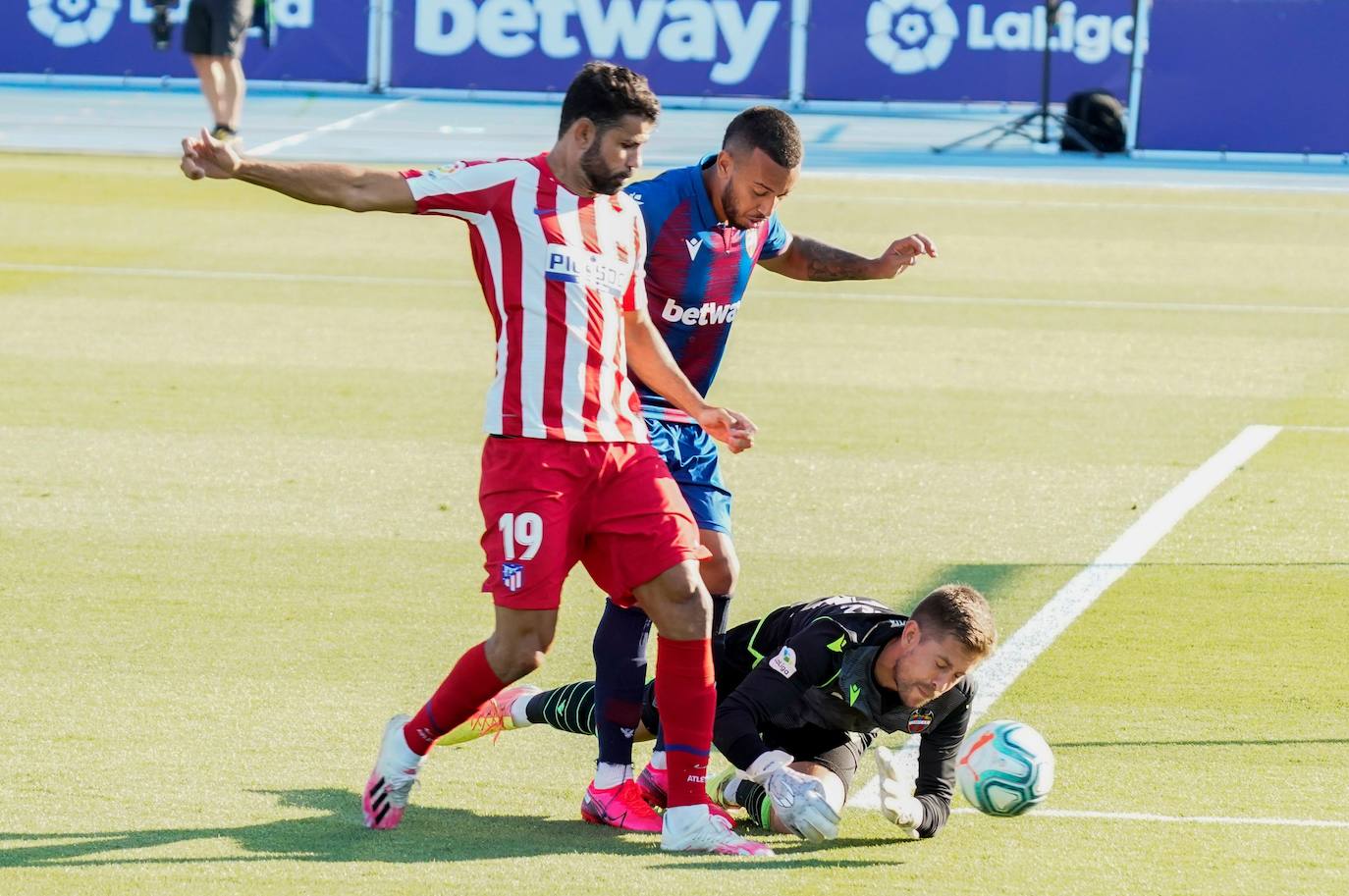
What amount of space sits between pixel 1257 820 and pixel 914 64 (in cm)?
2293

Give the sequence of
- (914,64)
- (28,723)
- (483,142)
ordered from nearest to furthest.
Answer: (28,723) < (483,142) < (914,64)

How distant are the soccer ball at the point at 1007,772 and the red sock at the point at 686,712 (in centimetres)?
69

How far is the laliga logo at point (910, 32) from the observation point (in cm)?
2634

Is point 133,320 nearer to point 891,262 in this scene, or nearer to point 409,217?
point 409,217

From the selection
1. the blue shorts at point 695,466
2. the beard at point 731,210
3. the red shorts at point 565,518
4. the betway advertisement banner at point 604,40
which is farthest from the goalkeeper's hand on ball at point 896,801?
the betway advertisement banner at point 604,40

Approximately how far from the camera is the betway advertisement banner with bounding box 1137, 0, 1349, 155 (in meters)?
22.3

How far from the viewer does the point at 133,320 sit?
12.7 meters

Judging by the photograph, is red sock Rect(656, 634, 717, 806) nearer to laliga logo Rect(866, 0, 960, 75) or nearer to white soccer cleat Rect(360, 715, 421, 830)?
white soccer cleat Rect(360, 715, 421, 830)

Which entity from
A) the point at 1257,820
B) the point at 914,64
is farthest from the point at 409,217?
the point at 1257,820

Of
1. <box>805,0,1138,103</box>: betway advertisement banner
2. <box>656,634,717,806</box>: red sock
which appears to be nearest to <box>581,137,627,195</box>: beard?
<box>656,634,717,806</box>: red sock

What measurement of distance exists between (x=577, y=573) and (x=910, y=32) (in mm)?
20343

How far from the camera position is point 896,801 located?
476 centimetres

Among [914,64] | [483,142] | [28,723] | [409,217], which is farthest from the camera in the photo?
[914,64]

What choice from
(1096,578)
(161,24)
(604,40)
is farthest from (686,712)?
(604,40)
